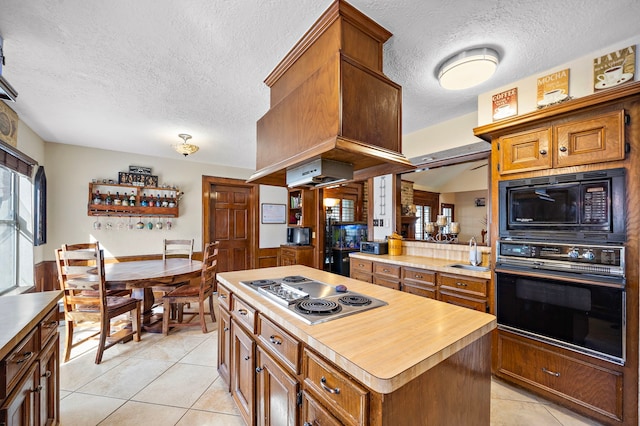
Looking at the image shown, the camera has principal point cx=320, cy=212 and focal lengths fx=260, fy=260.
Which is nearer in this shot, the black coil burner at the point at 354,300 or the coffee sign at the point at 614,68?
the black coil burner at the point at 354,300

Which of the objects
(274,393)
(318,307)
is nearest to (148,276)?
(274,393)

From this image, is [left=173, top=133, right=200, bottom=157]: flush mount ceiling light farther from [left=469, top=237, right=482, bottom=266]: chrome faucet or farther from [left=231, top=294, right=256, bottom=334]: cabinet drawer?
[left=469, top=237, right=482, bottom=266]: chrome faucet

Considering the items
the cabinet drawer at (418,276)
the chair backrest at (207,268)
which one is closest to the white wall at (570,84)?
the cabinet drawer at (418,276)

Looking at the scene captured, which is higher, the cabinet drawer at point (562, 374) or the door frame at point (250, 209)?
the door frame at point (250, 209)

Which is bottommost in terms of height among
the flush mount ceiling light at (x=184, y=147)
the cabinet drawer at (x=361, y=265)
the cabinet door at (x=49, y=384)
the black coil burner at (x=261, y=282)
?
the cabinet door at (x=49, y=384)

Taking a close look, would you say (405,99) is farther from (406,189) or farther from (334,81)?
(406,189)

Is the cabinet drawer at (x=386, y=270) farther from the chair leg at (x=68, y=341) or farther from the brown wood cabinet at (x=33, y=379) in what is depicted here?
the chair leg at (x=68, y=341)

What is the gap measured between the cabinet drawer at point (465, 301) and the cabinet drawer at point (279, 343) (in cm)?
182

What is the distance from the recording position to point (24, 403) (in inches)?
43.0

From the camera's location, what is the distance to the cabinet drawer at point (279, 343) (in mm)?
1082

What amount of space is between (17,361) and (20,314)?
0.28 meters

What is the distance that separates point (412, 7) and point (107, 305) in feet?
11.5

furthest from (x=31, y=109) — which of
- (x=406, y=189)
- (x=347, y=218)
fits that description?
(x=406, y=189)

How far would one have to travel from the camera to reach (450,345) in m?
0.92
